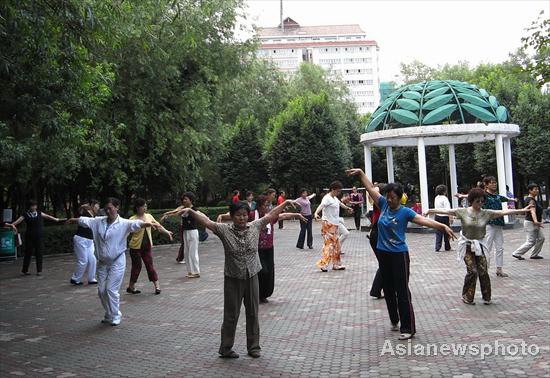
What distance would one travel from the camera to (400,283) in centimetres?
660

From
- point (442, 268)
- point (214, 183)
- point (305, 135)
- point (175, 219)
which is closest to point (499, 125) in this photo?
Result: point (442, 268)

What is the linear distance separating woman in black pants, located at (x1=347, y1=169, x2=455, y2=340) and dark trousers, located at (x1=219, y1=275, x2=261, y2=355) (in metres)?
1.66

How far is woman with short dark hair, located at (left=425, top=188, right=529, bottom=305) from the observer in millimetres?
8367

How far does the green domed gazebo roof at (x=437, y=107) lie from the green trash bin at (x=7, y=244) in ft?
47.2

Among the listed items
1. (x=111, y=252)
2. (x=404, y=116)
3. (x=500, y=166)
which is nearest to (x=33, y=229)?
(x=111, y=252)

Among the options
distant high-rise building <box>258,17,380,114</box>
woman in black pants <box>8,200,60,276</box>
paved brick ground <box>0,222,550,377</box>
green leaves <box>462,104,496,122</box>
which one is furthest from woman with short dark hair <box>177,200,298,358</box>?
distant high-rise building <box>258,17,380,114</box>

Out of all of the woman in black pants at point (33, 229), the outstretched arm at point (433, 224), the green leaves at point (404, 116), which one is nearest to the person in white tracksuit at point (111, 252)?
the outstretched arm at point (433, 224)

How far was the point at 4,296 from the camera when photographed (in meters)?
11.0

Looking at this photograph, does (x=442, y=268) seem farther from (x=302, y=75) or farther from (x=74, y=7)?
(x=302, y=75)

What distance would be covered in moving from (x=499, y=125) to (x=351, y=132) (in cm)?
2308

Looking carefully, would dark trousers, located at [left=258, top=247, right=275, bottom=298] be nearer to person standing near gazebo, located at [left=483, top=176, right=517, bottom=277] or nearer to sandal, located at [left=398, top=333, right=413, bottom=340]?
sandal, located at [left=398, top=333, right=413, bottom=340]

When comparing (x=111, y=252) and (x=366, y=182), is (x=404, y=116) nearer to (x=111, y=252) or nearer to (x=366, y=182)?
(x=366, y=182)

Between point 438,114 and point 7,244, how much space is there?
1578 cm

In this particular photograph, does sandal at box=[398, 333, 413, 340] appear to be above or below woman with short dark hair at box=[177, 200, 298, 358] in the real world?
below
